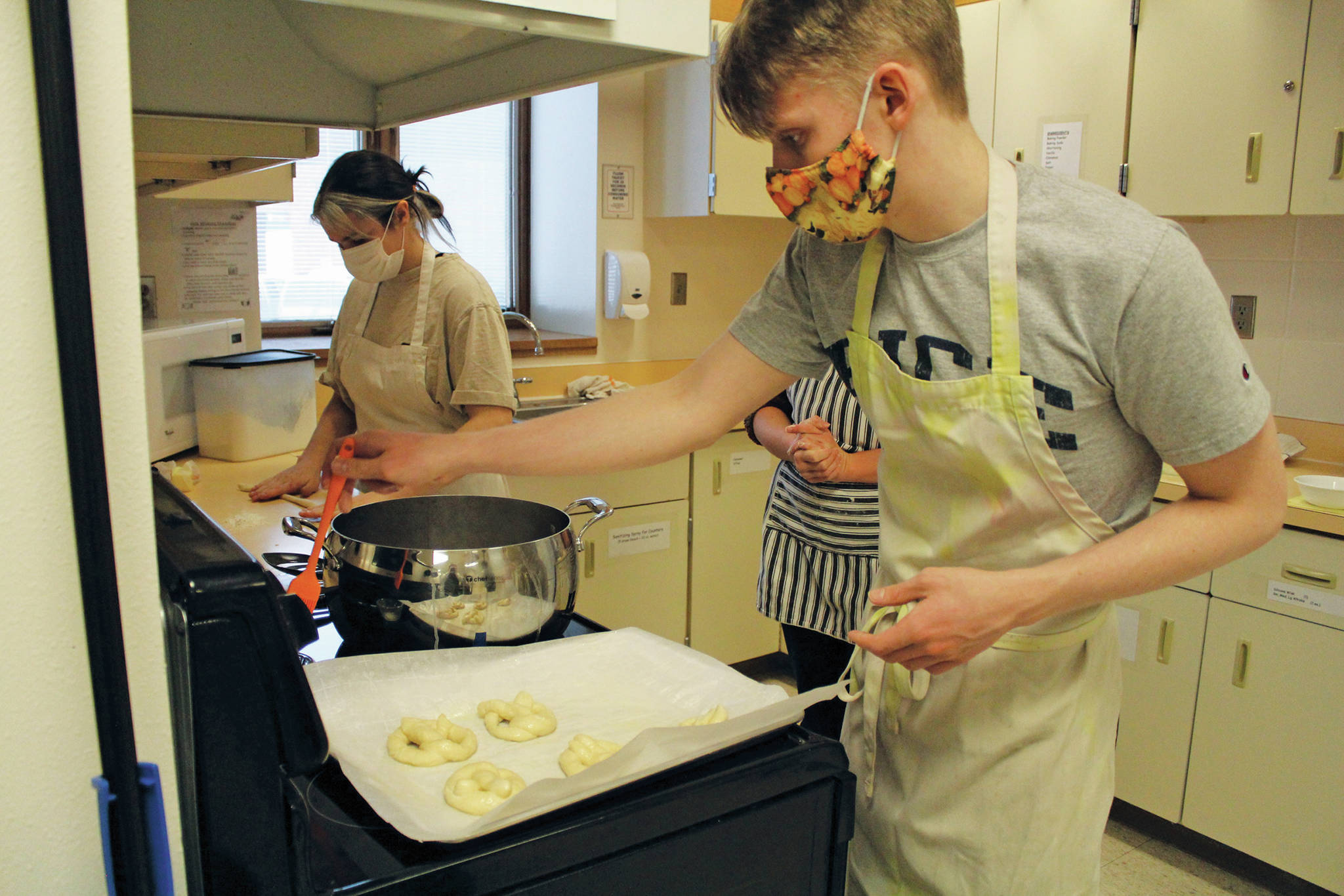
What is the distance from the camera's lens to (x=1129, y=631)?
→ 2.41 m

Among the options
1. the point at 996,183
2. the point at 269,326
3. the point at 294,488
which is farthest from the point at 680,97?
the point at 996,183

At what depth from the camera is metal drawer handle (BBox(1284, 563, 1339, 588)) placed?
2090 mm

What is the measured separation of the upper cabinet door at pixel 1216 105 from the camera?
231 centimetres

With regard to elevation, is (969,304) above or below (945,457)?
above

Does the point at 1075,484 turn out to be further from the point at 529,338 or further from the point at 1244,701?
the point at 529,338

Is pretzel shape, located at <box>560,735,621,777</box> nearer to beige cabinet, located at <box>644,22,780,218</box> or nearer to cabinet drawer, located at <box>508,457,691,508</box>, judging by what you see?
cabinet drawer, located at <box>508,457,691,508</box>

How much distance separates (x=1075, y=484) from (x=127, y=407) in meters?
0.86

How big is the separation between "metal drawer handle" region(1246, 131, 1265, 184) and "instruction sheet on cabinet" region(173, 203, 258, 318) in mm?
2542

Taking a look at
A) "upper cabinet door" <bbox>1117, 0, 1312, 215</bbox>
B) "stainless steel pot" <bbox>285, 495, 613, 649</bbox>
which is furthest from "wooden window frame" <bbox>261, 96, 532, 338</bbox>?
"stainless steel pot" <bbox>285, 495, 613, 649</bbox>

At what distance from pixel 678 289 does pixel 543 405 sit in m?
0.73

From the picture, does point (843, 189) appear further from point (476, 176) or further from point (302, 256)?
point (476, 176)

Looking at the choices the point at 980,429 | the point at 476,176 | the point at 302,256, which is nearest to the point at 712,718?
the point at 980,429

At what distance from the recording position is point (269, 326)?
323 centimetres

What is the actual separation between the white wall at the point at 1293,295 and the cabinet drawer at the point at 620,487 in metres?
1.57
